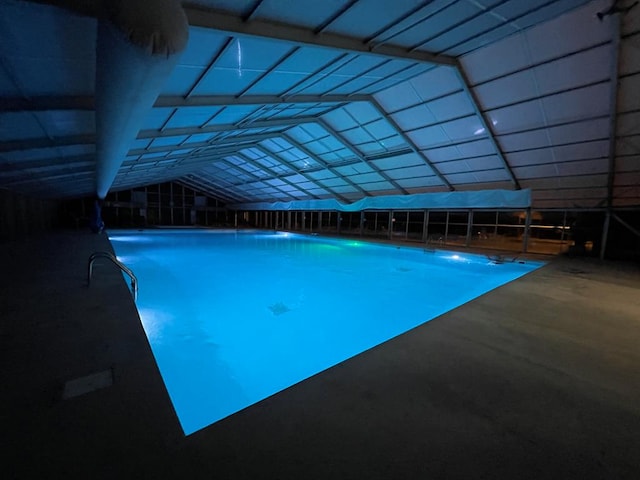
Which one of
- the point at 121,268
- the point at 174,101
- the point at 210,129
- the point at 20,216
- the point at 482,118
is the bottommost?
the point at 121,268

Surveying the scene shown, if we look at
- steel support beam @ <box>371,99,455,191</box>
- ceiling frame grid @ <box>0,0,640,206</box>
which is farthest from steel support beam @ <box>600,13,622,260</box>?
steel support beam @ <box>371,99,455,191</box>

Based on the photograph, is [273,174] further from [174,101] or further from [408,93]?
[174,101]

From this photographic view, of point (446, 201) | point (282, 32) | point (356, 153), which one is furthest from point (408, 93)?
point (282, 32)

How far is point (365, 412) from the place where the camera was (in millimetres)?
1361

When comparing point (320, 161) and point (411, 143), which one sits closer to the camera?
point (411, 143)

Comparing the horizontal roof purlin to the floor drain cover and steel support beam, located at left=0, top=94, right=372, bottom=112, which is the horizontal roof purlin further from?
the floor drain cover

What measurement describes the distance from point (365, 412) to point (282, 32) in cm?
409

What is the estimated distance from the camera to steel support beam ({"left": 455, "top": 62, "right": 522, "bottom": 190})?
20.6 feet

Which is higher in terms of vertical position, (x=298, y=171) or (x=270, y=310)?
(x=298, y=171)

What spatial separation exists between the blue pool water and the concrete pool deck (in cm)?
115

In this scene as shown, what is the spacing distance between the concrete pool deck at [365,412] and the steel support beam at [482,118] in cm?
583

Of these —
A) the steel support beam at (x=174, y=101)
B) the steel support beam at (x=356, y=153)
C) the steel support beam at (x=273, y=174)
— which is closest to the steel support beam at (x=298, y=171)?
the steel support beam at (x=273, y=174)

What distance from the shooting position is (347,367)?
5.91ft

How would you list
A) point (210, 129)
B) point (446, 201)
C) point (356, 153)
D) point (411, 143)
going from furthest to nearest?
point (356, 153), point (446, 201), point (411, 143), point (210, 129)
